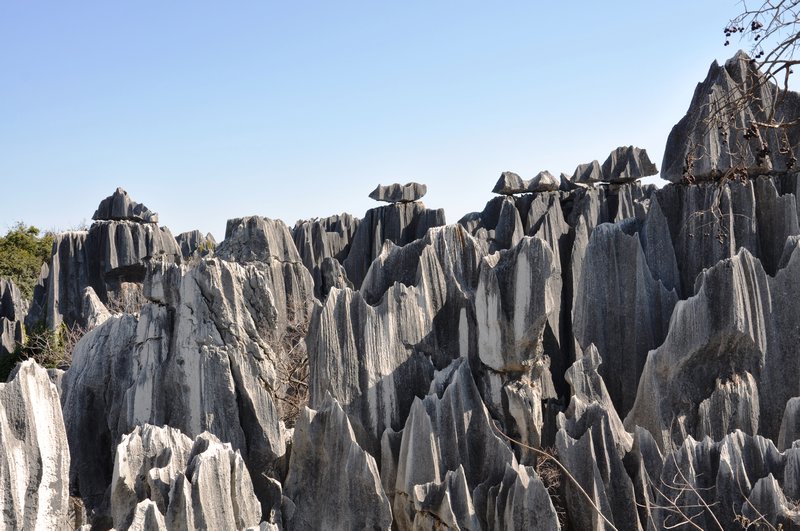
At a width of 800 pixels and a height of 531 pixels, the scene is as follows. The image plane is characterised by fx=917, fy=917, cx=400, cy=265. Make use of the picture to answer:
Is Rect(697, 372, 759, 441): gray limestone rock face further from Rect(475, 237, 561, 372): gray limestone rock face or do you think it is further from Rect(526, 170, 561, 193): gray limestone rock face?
Rect(526, 170, 561, 193): gray limestone rock face

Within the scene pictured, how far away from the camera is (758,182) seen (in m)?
15.8

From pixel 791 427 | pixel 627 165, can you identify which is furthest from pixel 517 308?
pixel 627 165

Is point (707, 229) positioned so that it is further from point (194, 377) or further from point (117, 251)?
point (117, 251)

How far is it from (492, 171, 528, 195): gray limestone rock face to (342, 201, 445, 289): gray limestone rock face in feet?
10.2

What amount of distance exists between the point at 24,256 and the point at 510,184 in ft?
85.3

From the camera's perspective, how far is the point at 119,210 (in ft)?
104

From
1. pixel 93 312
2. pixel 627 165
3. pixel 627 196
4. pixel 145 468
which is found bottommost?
pixel 145 468

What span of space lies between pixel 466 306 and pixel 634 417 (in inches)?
→ 126

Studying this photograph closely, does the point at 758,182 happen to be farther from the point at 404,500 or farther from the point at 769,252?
the point at 404,500

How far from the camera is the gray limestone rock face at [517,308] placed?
14445mm

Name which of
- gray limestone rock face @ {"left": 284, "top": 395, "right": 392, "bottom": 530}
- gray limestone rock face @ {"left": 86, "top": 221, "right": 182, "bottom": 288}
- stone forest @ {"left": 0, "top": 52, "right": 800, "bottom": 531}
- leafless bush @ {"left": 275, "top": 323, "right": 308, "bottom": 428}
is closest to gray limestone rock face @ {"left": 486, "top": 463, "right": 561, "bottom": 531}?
stone forest @ {"left": 0, "top": 52, "right": 800, "bottom": 531}

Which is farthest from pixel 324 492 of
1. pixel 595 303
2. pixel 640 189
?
pixel 640 189

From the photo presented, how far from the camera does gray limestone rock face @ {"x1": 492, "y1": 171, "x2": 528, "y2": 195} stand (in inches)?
1140

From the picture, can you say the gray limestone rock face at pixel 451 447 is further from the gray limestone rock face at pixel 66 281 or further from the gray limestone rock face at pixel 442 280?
the gray limestone rock face at pixel 66 281
